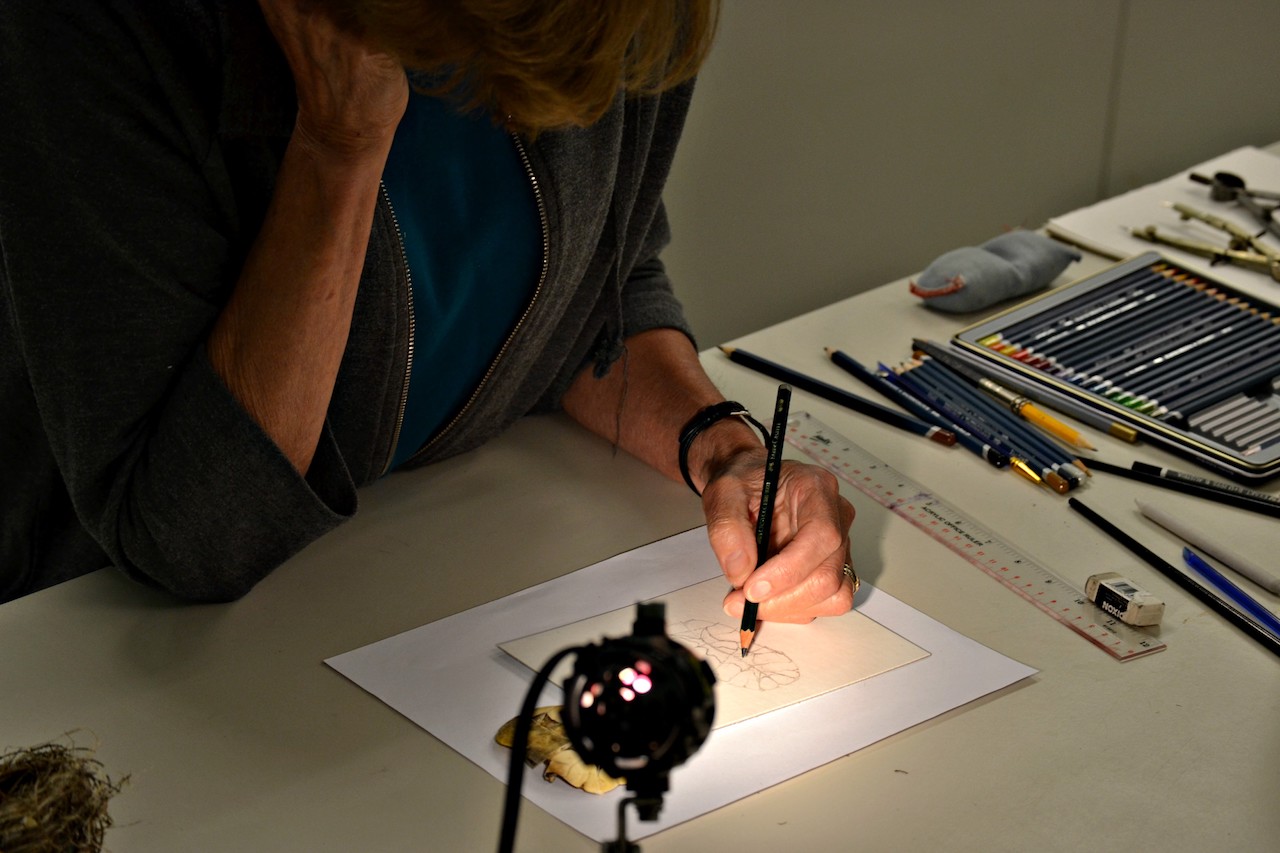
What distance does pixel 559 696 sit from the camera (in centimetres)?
88

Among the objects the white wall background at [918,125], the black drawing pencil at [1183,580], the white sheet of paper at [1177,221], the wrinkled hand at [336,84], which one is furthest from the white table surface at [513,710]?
the white wall background at [918,125]

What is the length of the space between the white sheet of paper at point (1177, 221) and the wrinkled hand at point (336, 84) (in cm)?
107

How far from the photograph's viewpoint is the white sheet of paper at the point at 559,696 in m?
0.81

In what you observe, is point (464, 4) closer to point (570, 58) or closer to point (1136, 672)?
point (570, 58)

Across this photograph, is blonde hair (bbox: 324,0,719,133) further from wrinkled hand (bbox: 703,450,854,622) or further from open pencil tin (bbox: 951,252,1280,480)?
open pencil tin (bbox: 951,252,1280,480)

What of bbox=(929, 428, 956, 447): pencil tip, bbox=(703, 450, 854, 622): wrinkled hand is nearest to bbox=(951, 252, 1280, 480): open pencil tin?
bbox=(929, 428, 956, 447): pencil tip

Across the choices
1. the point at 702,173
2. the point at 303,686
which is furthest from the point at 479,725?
the point at 702,173

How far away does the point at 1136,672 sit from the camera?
36.9 inches

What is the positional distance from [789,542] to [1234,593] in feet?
1.24

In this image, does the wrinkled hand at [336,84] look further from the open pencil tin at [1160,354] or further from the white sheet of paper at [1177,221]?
the white sheet of paper at [1177,221]

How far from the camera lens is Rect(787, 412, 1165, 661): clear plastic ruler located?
98 centimetres

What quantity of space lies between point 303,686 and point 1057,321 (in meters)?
0.96

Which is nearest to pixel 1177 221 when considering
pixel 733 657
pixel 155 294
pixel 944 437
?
pixel 944 437

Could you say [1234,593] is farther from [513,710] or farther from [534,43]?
[534,43]
